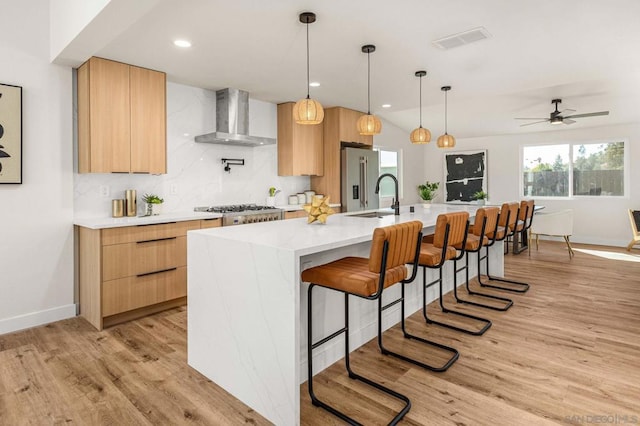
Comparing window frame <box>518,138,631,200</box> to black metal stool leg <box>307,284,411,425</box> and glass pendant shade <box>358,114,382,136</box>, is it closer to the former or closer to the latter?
glass pendant shade <box>358,114,382,136</box>

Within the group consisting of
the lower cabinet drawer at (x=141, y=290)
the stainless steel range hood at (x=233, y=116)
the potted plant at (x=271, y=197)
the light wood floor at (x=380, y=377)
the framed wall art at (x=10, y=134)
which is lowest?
the light wood floor at (x=380, y=377)

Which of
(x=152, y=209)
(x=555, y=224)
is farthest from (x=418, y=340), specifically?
(x=555, y=224)

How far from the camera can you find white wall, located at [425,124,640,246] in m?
6.79

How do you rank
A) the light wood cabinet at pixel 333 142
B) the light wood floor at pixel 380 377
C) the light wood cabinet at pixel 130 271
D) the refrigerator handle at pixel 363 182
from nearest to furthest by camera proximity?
the light wood floor at pixel 380 377
the light wood cabinet at pixel 130 271
the light wood cabinet at pixel 333 142
the refrigerator handle at pixel 363 182

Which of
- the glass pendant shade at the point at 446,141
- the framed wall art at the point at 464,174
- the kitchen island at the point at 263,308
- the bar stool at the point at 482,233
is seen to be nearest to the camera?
the kitchen island at the point at 263,308

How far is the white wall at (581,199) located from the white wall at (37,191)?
7714 millimetres

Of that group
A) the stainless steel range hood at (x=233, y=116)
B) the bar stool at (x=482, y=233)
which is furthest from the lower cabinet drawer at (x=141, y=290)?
the bar stool at (x=482, y=233)

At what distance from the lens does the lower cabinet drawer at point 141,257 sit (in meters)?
3.14

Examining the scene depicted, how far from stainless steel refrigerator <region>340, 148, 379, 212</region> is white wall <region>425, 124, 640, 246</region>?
3.37 m

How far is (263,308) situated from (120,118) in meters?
2.56

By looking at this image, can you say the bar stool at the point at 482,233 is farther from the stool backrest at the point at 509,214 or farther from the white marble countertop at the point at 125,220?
the white marble countertop at the point at 125,220

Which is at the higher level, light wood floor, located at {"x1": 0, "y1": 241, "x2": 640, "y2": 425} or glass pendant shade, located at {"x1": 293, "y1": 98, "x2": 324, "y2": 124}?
glass pendant shade, located at {"x1": 293, "y1": 98, "x2": 324, "y2": 124}

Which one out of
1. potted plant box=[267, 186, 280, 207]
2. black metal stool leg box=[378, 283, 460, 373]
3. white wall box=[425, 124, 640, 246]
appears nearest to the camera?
black metal stool leg box=[378, 283, 460, 373]

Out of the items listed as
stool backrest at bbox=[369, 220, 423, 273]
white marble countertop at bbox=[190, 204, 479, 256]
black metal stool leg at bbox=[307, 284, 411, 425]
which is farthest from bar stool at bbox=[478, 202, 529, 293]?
black metal stool leg at bbox=[307, 284, 411, 425]
